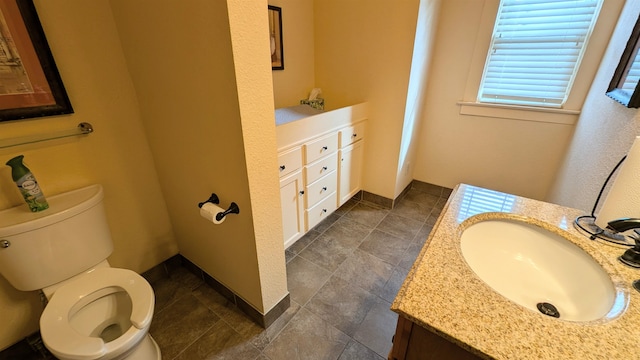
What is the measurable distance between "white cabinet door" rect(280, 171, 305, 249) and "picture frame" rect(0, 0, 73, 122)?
3.68ft

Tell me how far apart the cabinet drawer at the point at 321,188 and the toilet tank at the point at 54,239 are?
1.17 meters

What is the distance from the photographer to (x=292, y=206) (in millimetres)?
1807

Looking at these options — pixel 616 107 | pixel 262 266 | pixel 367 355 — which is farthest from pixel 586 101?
pixel 262 266

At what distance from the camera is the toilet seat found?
0.95m

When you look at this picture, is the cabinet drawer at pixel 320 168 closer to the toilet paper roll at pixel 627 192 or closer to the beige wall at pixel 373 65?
the beige wall at pixel 373 65

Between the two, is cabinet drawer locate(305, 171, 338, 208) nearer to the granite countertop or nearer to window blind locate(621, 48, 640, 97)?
the granite countertop

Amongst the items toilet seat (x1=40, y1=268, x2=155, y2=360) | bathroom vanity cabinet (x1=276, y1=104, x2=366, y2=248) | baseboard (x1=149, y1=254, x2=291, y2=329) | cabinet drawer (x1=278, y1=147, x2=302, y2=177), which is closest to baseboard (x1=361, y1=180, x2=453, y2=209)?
bathroom vanity cabinet (x1=276, y1=104, x2=366, y2=248)

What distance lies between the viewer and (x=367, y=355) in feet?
4.31

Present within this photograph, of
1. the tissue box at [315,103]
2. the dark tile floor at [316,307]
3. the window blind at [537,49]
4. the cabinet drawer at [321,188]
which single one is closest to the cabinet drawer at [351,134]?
the cabinet drawer at [321,188]

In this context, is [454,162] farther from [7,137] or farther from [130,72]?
[7,137]

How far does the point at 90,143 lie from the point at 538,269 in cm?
194

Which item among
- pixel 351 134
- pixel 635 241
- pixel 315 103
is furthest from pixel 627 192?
pixel 315 103

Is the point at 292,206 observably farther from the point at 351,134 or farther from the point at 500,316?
the point at 500,316

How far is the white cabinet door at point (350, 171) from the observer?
2234 millimetres
